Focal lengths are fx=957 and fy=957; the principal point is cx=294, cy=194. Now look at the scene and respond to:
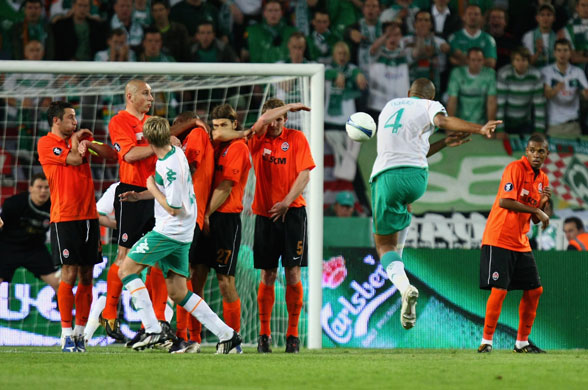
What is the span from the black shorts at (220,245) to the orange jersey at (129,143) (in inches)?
27.1

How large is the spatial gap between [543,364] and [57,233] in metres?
4.19

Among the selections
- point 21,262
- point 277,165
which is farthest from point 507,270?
point 21,262

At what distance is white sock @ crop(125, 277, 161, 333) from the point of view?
24.0 ft

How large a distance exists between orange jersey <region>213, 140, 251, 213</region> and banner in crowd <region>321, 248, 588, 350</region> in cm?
241

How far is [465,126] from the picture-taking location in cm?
664

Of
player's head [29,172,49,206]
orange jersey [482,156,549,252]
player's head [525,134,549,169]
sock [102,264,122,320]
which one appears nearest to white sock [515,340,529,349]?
orange jersey [482,156,549,252]

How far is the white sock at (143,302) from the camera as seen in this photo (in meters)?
7.30

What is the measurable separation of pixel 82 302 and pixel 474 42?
8045 mm

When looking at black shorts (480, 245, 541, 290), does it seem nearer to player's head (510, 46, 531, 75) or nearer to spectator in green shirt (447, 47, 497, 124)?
spectator in green shirt (447, 47, 497, 124)

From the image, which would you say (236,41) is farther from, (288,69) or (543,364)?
(543,364)

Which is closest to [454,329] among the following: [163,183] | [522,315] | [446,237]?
[522,315]

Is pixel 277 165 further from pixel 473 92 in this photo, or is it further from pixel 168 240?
pixel 473 92

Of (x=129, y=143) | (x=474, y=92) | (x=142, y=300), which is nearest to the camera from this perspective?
(x=142, y=300)

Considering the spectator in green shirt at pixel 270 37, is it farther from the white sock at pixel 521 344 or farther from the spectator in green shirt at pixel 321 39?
the white sock at pixel 521 344
